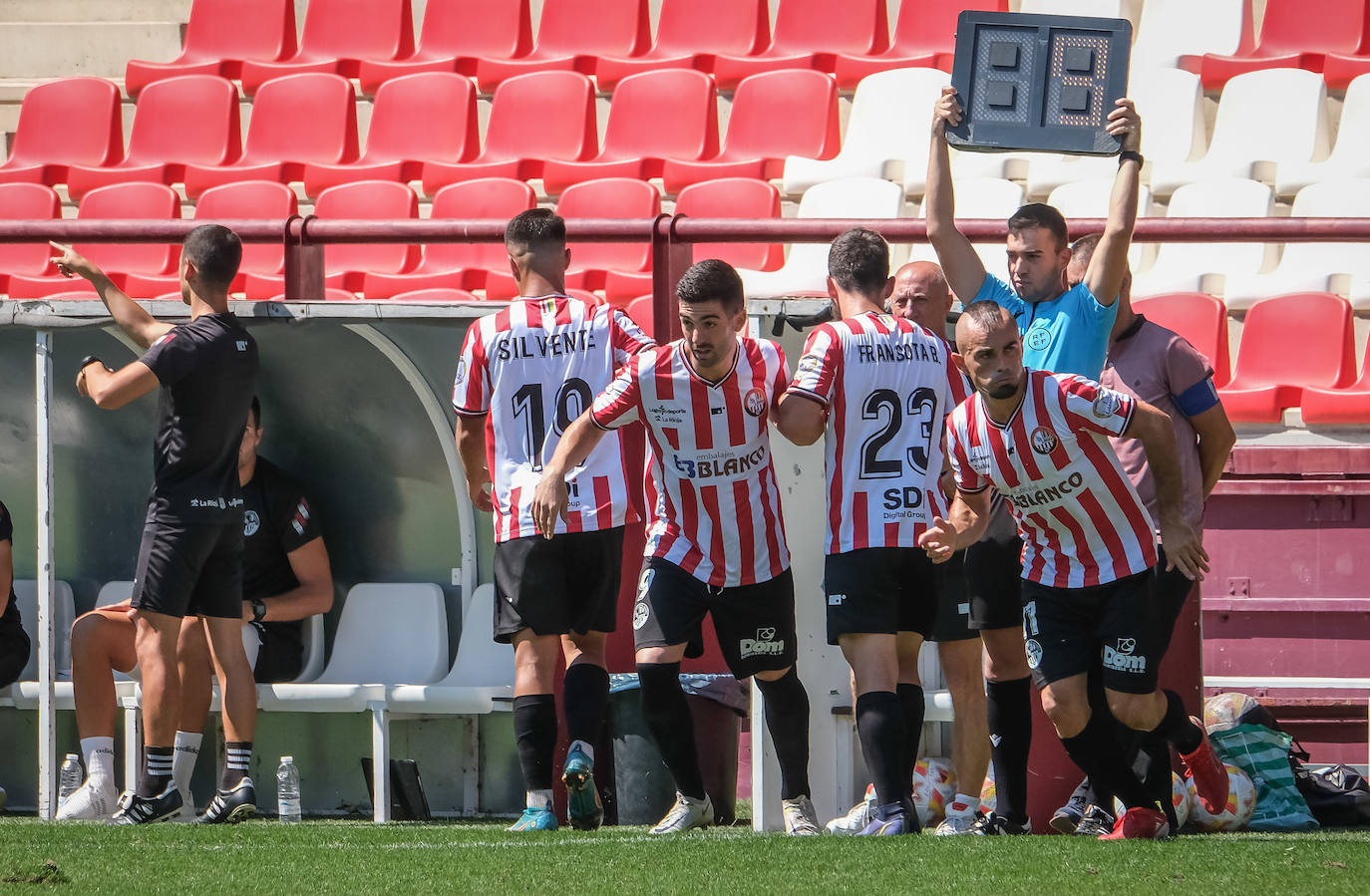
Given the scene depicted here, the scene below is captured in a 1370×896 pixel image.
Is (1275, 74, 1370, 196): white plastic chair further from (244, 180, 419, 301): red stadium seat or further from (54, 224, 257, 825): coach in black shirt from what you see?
(54, 224, 257, 825): coach in black shirt

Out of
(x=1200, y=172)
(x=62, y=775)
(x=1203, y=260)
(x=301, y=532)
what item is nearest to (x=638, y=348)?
(x=301, y=532)

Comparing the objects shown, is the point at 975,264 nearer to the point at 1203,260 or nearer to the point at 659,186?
the point at 1203,260

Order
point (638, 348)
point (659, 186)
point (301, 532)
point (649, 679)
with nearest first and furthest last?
point (649, 679), point (638, 348), point (301, 532), point (659, 186)

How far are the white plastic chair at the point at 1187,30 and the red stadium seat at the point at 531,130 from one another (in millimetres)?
3649

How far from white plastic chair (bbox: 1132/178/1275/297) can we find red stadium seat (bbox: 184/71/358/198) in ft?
18.4

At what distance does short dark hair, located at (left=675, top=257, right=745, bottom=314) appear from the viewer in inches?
186

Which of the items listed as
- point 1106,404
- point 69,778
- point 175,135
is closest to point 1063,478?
point 1106,404

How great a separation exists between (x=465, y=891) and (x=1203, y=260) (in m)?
6.72

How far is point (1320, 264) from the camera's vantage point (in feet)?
29.8

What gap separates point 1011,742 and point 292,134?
8335 mm

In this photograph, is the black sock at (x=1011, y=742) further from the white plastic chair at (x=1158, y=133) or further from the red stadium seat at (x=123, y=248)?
the red stadium seat at (x=123, y=248)

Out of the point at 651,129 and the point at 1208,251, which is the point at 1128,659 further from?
the point at 651,129

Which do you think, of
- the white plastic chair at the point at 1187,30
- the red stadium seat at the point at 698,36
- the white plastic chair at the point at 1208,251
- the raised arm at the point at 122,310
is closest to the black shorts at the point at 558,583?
the raised arm at the point at 122,310

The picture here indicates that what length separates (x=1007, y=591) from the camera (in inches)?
198
